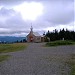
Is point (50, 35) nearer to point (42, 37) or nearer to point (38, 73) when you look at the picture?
point (42, 37)

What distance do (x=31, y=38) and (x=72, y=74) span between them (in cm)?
8722

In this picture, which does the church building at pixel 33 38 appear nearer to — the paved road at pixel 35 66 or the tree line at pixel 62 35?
the tree line at pixel 62 35

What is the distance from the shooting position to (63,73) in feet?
44.8

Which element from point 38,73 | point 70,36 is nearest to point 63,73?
point 38,73

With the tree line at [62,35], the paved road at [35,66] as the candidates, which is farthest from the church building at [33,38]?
the paved road at [35,66]

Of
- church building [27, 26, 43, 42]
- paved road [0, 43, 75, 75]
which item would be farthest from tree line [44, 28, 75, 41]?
paved road [0, 43, 75, 75]

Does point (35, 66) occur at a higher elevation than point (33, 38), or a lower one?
lower

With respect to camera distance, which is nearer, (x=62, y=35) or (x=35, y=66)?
(x=35, y=66)

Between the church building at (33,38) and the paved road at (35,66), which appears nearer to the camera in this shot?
the paved road at (35,66)

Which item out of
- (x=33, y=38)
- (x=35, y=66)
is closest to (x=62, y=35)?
(x=33, y=38)

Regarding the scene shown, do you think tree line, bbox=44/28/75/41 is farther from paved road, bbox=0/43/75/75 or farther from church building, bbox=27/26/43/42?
paved road, bbox=0/43/75/75

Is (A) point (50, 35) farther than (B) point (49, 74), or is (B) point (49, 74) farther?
(A) point (50, 35)

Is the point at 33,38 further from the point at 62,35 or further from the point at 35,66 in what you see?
the point at 35,66

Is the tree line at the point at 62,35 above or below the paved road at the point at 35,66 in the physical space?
above
